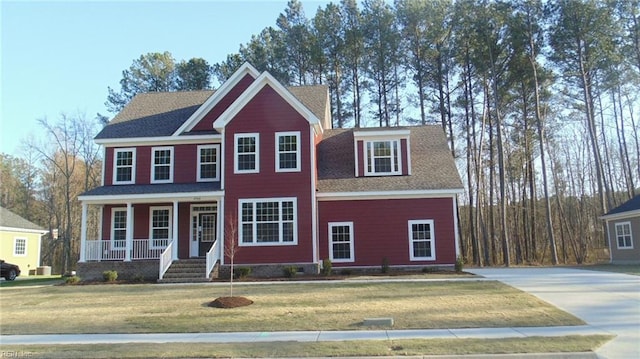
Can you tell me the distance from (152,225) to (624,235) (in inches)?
1052

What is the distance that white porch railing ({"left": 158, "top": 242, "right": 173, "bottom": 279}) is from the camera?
19781 millimetres

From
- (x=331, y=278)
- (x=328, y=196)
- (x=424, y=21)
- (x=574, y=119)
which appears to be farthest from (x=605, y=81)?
(x=331, y=278)

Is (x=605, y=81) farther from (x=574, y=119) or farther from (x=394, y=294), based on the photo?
(x=394, y=294)

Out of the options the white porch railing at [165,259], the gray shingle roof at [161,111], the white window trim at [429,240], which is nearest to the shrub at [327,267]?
the white window trim at [429,240]

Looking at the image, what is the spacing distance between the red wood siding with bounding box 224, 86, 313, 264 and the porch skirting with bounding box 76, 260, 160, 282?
3.67 m

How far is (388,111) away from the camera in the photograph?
1572 inches

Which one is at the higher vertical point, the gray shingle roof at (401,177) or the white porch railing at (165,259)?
the gray shingle roof at (401,177)

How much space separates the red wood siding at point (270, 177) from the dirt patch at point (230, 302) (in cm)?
685

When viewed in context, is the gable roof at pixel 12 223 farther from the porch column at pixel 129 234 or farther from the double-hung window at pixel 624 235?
the double-hung window at pixel 624 235

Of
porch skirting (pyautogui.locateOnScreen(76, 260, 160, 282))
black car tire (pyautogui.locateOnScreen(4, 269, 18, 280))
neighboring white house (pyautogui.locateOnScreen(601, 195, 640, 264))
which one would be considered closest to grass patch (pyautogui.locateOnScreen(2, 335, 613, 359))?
porch skirting (pyautogui.locateOnScreen(76, 260, 160, 282))

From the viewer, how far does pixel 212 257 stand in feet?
66.9

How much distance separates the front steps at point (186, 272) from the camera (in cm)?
1955

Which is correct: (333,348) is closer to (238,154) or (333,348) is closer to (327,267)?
(327,267)

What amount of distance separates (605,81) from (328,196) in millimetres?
24925
